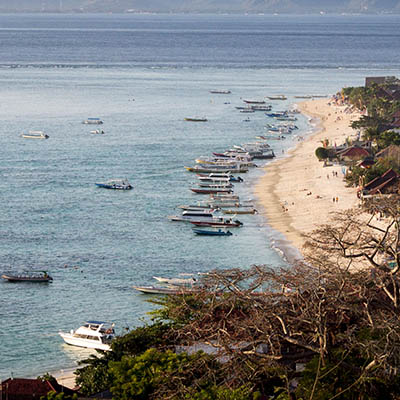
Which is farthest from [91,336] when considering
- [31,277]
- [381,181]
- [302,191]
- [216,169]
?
[216,169]

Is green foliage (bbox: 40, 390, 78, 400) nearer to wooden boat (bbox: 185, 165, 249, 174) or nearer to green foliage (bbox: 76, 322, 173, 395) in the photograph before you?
green foliage (bbox: 76, 322, 173, 395)

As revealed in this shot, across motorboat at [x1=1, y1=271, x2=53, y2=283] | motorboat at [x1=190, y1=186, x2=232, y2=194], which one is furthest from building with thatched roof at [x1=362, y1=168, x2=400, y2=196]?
motorboat at [x1=1, y1=271, x2=53, y2=283]

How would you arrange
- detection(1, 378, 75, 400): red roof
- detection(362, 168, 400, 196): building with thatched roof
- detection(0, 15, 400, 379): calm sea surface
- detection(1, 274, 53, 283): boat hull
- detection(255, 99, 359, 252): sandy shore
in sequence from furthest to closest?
detection(362, 168, 400, 196): building with thatched roof < detection(255, 99, 359, 252): sandy shore < detection(1, 274, 53, 283): boat hull < detection(0, 15, 400, 379): calm sea surface < detection(1, 378, 75, 400): red roof

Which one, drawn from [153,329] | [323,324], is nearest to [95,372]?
[153,329]

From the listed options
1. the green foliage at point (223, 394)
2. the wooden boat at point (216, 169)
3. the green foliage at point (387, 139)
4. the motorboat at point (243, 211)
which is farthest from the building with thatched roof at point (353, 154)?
the green foliage at point (223, 394)

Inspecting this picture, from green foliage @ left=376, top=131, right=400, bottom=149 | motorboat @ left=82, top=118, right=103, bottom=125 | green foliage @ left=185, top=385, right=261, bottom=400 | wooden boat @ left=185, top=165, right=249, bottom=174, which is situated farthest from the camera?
motorboat @ left=82, top=118, right=103, bottom=125

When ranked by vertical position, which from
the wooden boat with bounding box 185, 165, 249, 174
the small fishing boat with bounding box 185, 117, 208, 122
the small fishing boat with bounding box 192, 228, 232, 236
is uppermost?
the small fishing boat with bounding box 192, 228, 232, 236

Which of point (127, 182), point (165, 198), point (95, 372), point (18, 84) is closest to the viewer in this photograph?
point (95, 372)

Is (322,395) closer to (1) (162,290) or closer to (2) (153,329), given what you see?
(2) (153,329)
